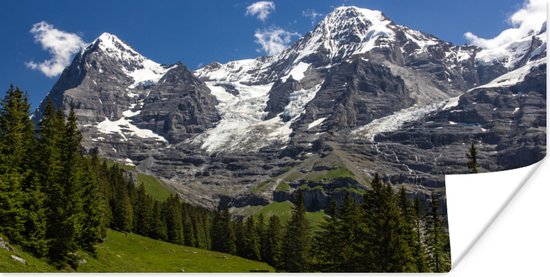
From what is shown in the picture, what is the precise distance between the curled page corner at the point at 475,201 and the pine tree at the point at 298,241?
32.5 meters

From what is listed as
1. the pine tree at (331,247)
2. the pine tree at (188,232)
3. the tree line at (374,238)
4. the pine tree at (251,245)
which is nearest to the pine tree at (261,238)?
the pine tree at (251,245)

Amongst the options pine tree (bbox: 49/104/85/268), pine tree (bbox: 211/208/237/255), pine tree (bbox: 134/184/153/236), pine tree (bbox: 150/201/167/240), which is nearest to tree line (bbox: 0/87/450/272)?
pine tree (bbox: 49/104/85/268)

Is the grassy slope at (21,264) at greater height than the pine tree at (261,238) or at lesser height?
lesser

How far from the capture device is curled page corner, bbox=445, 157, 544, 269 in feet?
83.3

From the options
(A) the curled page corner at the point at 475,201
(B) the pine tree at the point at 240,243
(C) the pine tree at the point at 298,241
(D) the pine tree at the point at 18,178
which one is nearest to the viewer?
(A) the curled page corner at the point at 475,201

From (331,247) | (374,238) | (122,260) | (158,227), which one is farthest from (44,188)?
(158,227)

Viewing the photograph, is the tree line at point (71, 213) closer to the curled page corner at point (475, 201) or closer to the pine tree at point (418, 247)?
the pine tree at point (418, 247)

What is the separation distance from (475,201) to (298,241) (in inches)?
1533

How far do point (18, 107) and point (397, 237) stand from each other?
26.8 meters

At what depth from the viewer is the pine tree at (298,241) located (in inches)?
2594

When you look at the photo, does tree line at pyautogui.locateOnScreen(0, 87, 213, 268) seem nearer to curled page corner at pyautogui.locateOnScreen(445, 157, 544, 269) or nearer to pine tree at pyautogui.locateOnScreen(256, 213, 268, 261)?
curled page corner at pyautogui.locateOnScreen(445, 157, 544, 269)

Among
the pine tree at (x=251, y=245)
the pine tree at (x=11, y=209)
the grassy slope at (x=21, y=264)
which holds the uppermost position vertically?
the pine tree at (x=251, y=245)

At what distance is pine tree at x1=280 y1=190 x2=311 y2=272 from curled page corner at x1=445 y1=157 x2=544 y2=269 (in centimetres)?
3247

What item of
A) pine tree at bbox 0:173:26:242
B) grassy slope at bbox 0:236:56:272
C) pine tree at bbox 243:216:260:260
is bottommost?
grassy slope at bbox 0:236:56:272
